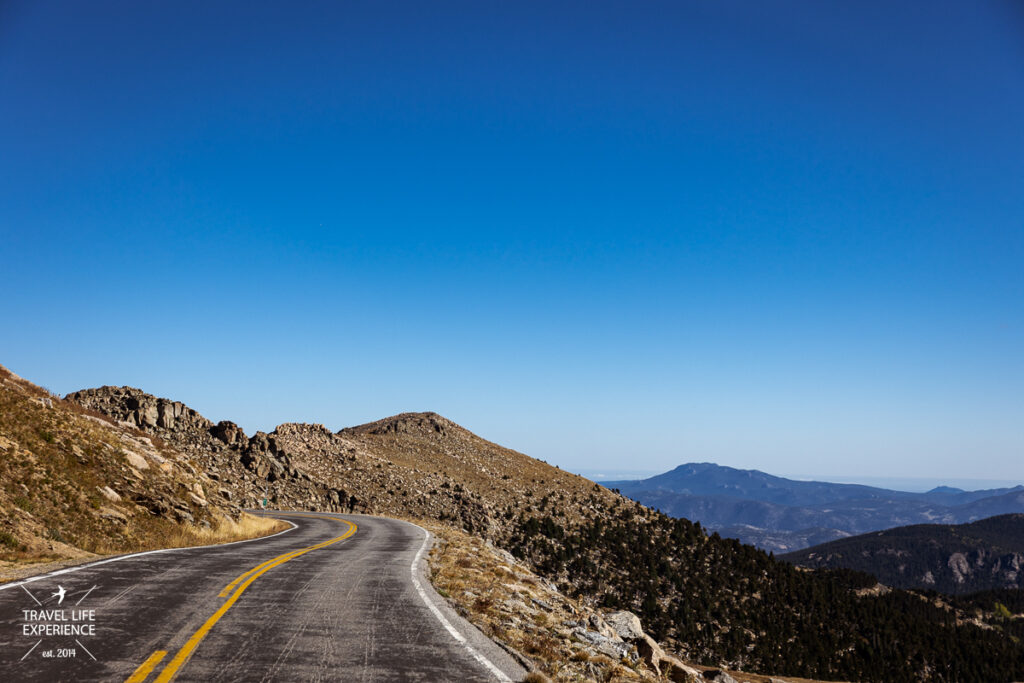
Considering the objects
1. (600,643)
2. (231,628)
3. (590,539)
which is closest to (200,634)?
(231,628)

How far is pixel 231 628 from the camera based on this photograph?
356 inches

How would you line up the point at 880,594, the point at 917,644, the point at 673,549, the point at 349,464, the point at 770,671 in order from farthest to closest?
the point at 880,594 → the point at 917,644 → the point at 673,549 → the point at 349,464 → the point at 770,671

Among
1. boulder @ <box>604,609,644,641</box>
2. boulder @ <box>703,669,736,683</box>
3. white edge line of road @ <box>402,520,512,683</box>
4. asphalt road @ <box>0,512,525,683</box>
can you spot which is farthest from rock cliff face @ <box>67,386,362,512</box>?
white edge line of road @ <box>402,520,512,683</box>

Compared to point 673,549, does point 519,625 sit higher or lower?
higher

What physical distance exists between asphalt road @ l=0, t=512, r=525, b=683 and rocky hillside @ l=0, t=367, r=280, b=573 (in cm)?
350

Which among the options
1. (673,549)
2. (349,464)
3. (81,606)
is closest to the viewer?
(81,606)

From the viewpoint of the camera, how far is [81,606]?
9.77 metres

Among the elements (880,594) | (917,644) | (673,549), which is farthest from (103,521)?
(880,594)

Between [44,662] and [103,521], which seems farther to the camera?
[103,521]

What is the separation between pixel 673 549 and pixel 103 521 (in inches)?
2617

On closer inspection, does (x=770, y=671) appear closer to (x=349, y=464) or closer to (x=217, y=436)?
(x=349, y=464)

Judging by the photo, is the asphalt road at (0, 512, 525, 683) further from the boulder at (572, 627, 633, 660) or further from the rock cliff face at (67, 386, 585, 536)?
the rock cliff face at (67, 386, 585, 536)

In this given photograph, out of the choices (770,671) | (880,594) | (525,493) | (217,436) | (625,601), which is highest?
(217,436)

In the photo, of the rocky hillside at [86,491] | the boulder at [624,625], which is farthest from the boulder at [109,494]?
the boulder at [624,625]
